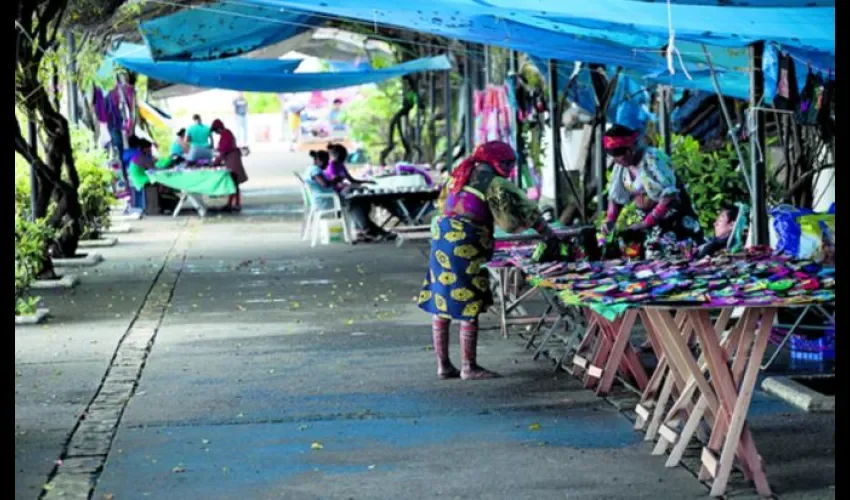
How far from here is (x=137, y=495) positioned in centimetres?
671

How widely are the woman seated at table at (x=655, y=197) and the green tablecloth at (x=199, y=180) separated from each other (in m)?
15.1

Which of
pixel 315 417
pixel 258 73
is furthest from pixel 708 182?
pixel 258 73

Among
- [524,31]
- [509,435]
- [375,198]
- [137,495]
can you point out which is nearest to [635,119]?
[375,198]

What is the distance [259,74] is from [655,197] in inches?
482

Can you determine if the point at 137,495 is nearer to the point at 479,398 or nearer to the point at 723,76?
the point at 479,398

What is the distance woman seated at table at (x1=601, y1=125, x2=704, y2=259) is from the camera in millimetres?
10266

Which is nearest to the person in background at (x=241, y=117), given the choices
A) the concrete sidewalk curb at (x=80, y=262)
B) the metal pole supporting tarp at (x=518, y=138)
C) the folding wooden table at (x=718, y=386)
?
the metal pole supporting tarp at (x=518, y=138)

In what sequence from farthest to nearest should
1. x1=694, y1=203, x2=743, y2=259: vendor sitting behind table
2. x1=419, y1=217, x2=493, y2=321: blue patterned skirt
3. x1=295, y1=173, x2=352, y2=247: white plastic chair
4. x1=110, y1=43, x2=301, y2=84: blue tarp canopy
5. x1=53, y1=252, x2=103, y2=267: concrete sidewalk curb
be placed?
x1=110, y1=43, x2=301, y2=84: blue tarp canopy, x1=295, y1=173, x2=352, y2=247: white plastic chair, x1=53, y1=252, x2=103, y2=267: concrete sidewalk curb, x1=694, y1=203, x2=743, y2=259: vendor sitting behind table, x1=419, y1=217, x2=493, y2=321: blue patterned skirt

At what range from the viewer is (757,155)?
10281 mm

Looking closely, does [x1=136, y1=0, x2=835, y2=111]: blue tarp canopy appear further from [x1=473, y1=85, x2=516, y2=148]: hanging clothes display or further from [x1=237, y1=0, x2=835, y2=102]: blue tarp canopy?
[x1=473, y1=85, x2=516, y2=148]: hanging clothes display

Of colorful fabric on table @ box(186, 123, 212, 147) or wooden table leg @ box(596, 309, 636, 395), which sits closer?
wooden table leg @ box(596, 309, 636, 395)

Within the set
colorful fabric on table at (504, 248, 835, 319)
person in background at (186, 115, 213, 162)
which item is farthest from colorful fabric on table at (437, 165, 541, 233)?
person in background at (186, 115, 213, 162)

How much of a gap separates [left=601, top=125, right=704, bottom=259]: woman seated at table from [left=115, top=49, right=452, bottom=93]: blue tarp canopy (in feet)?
34.5

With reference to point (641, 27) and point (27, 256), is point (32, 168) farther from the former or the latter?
point (641, 27)
